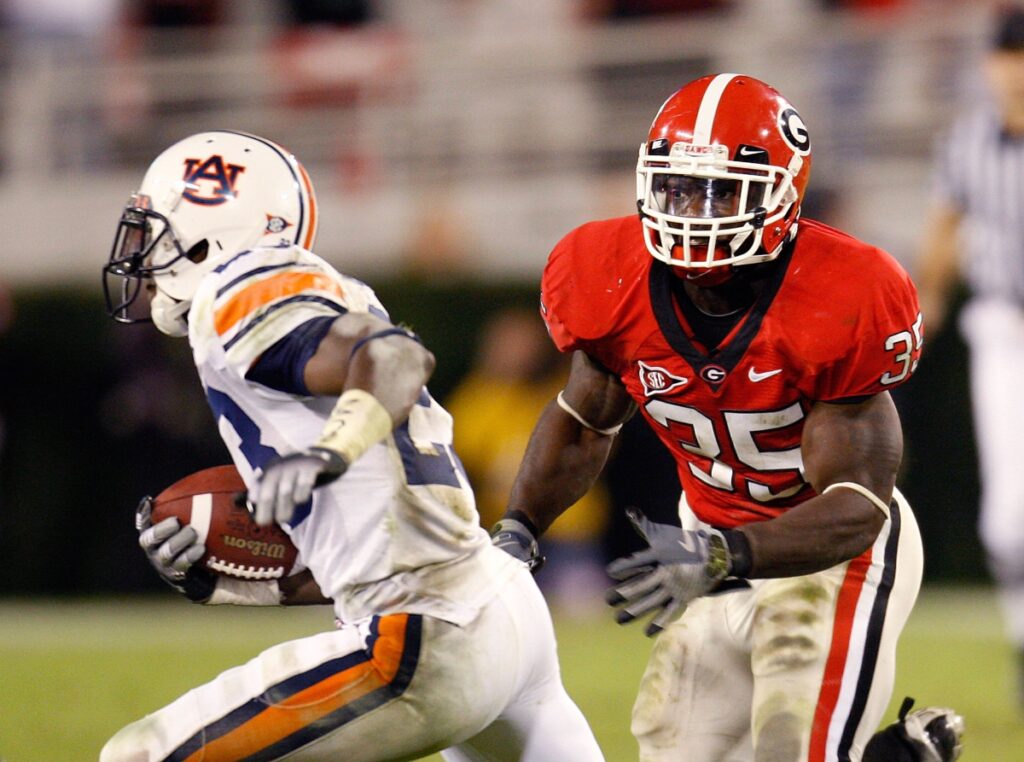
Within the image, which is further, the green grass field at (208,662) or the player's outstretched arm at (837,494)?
the green grass field at (208,662)

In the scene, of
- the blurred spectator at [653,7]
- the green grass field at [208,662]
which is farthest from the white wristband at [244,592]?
Result: the blurred spectator at [653,7]

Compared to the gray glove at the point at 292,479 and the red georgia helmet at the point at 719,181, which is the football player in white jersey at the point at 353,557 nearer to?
the gray glove at the point at 292,479

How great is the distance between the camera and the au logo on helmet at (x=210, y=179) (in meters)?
3.05

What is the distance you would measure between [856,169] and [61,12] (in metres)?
4.68

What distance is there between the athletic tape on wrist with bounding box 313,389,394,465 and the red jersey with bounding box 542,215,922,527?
0.79m

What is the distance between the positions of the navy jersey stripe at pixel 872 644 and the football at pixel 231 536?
1042 millimetres

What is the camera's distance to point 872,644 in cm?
314

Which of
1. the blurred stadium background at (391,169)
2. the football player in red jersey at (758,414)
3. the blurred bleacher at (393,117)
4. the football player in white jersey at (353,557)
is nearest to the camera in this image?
the football player in white jersey at (353,557)

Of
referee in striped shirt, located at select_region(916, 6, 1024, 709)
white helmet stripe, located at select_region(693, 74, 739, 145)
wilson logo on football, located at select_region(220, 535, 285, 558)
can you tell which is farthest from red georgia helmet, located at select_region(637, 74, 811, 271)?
referee in striped shirt, located at select_region(916, 6, 1024, 709)

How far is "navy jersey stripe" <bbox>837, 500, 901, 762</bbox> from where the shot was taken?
122 inches

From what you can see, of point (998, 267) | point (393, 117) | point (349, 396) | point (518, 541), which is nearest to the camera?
point (349, 396)

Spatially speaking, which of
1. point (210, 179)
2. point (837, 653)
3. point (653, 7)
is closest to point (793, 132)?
point (837, 653)

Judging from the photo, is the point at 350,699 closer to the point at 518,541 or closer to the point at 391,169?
the point at 518,541

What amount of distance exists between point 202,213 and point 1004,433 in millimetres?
3308
